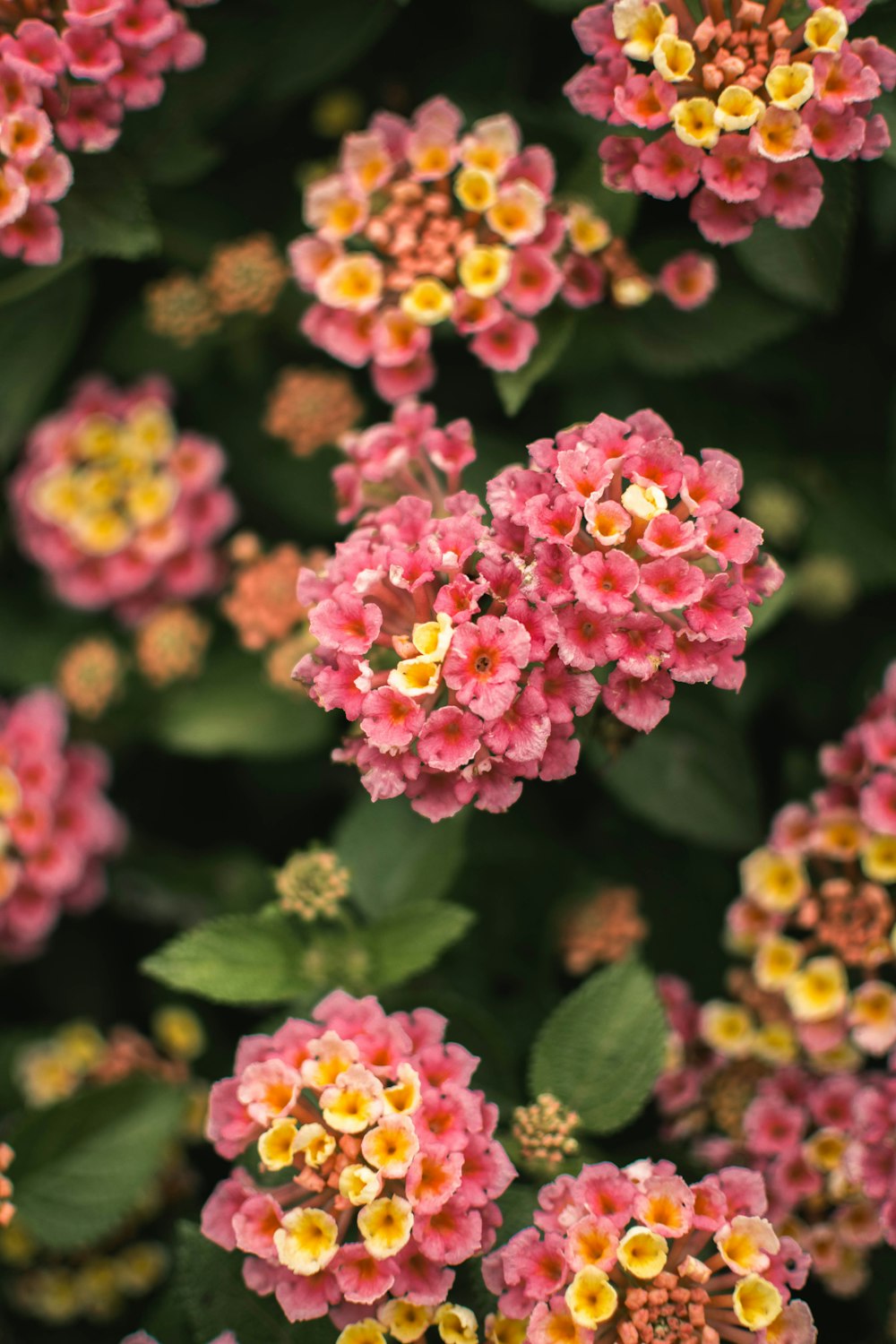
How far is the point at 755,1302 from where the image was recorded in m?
1.17

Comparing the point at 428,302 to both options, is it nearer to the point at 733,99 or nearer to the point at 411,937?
the point at 733,99

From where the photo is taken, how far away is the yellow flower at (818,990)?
60.8 inches

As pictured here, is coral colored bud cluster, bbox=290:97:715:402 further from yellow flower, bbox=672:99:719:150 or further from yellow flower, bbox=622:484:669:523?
yellow flower, bbox=622:484:669:523

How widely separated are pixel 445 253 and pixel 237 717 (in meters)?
0.88

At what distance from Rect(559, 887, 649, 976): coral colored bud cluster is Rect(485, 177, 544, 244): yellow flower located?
100 cm

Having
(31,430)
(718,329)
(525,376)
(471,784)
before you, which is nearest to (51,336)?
(31,430)

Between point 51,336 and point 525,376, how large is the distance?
0.87m

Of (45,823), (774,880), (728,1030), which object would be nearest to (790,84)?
(774,880)

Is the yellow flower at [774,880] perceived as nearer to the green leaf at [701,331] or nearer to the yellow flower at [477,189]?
the green leaf at [701,331]

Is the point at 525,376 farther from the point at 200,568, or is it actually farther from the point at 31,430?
the point at 31,430

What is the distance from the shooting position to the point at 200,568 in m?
2.15

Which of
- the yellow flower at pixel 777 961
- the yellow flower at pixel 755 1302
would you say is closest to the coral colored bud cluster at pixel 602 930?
the yellow flower at pixel 777 961

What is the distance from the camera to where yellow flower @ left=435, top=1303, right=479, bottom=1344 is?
1.18 metres

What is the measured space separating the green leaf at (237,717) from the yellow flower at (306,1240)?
34.1 inches
